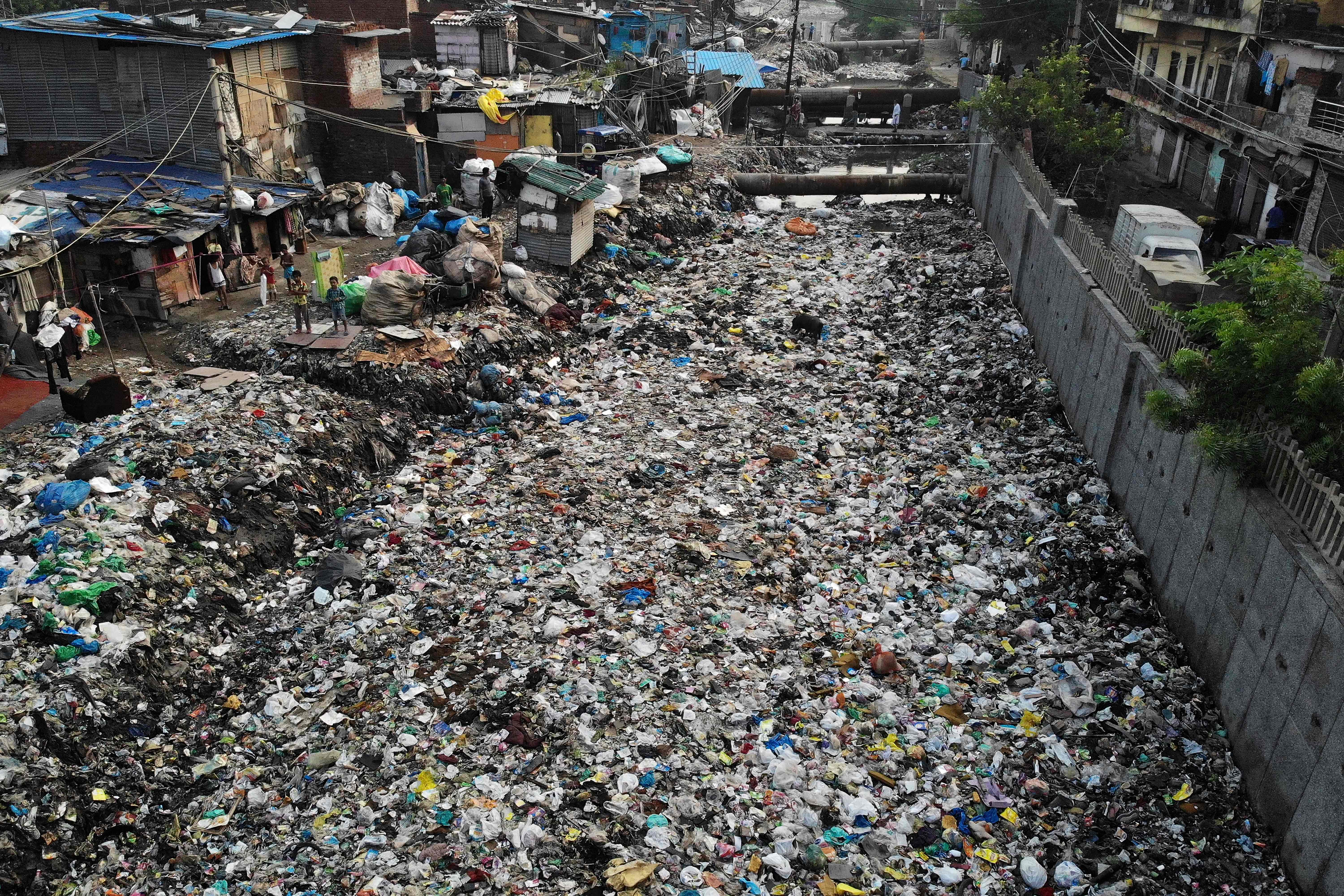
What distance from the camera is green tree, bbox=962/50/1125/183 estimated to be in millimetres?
→ 17094

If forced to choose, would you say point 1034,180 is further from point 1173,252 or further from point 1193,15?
point 1193,15

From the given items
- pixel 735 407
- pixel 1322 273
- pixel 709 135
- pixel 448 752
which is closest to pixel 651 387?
pixel 735 407

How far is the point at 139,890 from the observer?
576 centimetres

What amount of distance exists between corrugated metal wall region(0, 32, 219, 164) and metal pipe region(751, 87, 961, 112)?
67.6 feet

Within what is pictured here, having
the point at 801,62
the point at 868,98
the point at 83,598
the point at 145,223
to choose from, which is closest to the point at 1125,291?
the point at 83,598

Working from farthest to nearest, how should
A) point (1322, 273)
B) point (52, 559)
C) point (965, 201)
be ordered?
point (965, 201) → point (1322, 273) → point (52, 559)

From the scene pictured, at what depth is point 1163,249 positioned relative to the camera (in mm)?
14359

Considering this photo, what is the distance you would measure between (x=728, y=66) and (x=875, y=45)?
21.9 metres

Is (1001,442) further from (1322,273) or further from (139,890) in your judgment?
(139,890)

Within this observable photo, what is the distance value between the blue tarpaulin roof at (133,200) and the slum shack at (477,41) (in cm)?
1190

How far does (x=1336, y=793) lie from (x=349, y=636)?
688 centimetres

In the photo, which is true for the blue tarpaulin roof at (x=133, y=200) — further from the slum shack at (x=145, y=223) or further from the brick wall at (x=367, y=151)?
the brick wall at (x=367, y=151)

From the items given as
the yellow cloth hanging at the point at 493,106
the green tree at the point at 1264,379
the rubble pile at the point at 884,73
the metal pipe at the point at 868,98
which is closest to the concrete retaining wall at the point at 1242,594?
the green tree at the point at 1264,379

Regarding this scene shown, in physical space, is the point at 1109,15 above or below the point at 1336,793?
above
